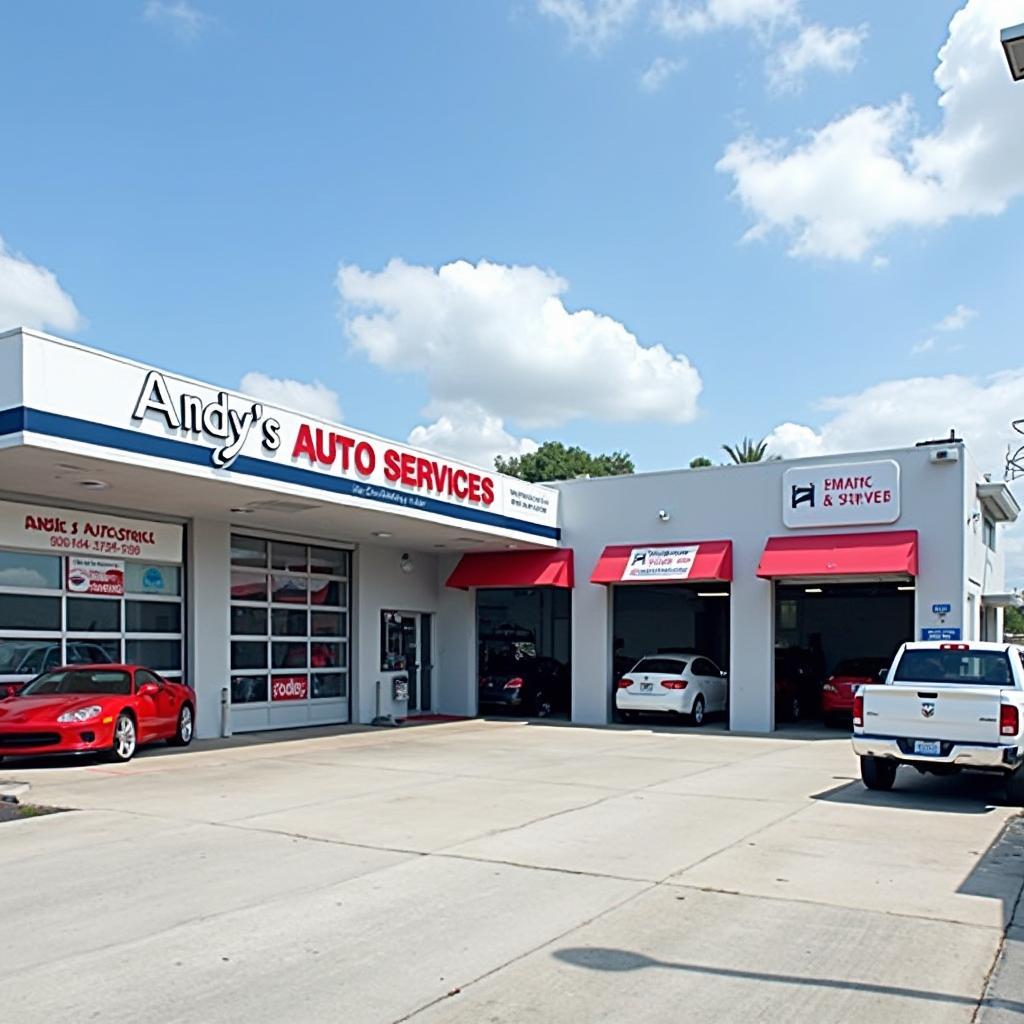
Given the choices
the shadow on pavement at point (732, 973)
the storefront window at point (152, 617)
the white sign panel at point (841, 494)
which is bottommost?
the shadow on pavement at point (732, 973)

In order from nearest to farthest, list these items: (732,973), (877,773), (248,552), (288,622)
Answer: (732,973), (877,773), (248,552), (288,622)

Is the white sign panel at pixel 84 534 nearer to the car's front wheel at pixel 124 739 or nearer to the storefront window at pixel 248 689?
the storefront window at pixel 248 689

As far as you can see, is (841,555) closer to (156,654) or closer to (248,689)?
(248,689)

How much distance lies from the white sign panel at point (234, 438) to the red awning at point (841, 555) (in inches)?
224

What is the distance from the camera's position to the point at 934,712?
12.2m

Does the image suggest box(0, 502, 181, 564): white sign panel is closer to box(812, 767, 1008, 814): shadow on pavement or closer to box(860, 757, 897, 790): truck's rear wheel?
box(812, 767, 1008, 814): shadow on pavement

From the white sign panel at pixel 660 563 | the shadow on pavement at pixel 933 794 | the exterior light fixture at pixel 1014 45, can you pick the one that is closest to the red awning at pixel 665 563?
the white sign panel at pixel 660 563

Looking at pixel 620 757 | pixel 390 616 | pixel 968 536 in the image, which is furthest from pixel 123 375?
pixel 968 536

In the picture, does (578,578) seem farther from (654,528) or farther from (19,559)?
(19,559)

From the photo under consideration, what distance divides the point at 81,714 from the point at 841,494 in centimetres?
1429

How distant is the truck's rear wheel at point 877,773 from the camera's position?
13156 millimetres

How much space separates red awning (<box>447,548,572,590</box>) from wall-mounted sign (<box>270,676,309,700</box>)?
15.5ft

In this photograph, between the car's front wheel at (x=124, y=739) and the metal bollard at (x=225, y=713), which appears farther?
the metal bollard at (x=225, y=713)

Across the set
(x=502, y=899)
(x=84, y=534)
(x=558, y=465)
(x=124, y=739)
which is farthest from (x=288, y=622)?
(x=558, y=465)
